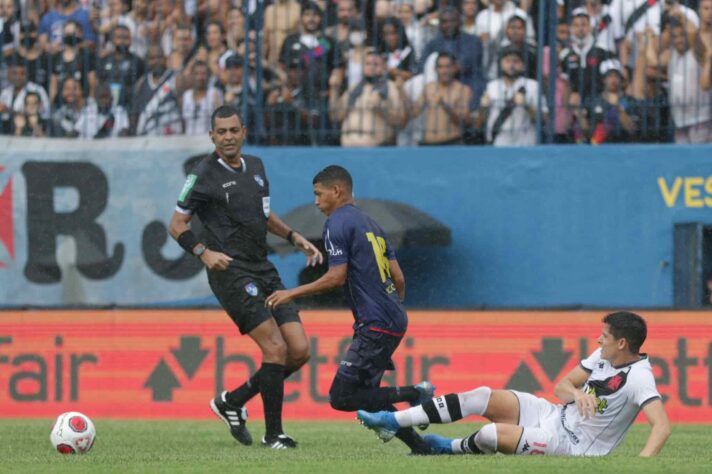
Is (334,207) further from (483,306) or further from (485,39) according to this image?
(485,39)

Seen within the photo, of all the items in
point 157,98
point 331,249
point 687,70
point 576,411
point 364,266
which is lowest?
point 576,411

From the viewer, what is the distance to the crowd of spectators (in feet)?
45.9

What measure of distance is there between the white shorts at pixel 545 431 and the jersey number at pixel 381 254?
117 cm

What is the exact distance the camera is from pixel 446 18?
46.8 ft

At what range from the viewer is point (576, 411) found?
7.61 meters

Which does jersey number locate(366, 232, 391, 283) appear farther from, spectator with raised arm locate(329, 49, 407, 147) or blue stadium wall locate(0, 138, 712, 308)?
spectator with raised arm locate(329, 49, 407, 147)

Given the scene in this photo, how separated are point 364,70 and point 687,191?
11.4 feet

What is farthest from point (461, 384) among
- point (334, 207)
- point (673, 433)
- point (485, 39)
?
point (334, 207)

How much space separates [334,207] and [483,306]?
4.79 m

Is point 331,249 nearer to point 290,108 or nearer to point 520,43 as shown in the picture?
point 520,43

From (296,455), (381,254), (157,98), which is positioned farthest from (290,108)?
(296,455)

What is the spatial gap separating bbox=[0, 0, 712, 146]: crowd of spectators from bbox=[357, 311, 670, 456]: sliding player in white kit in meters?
6.88

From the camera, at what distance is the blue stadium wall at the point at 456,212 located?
46.5ft

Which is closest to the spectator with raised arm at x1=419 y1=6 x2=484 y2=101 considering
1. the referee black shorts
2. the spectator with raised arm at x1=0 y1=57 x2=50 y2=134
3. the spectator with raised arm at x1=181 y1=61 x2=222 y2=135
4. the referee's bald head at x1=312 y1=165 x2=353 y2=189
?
the spectator with raised arm at x1=181 y1=61 x2=222 y2=135
